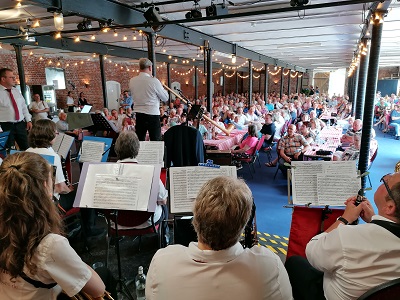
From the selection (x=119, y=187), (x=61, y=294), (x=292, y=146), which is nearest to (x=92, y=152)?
(x=119, y=187)

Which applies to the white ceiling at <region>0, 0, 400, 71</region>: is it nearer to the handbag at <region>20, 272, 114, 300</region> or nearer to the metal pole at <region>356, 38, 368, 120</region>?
the metal pole at <region>356, 38, 368, 120</region>

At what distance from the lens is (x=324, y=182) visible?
7.25 ft

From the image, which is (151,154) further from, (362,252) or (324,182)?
(362,252)

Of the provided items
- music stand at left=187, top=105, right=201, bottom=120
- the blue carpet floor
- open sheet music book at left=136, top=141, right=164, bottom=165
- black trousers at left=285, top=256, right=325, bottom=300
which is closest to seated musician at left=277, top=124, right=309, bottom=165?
the blue carpet floor

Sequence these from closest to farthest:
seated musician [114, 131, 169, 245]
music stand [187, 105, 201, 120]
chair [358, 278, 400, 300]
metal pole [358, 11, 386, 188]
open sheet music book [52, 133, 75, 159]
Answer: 1. chair [358, 278, 400, 300]
2. seated musician [114, 131, 169, 245]
3. open sheet music book [52, 133, 75, 159]
4. metal pole [358, 11, 386, 188]
5. music stand [187, 105, 201, 120]

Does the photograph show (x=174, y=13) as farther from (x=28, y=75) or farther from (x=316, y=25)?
(x=28, y=75)

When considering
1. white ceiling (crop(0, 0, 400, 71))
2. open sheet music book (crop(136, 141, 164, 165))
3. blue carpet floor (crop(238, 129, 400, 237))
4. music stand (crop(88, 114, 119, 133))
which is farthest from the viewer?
music stand (crop(88, 114, 119, 133))

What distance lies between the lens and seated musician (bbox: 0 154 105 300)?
1.23 meters

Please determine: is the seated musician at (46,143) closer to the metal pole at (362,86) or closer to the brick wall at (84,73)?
the metal pole at (362,86)

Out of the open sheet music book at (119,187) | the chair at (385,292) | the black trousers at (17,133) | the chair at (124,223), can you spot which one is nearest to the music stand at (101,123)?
the black trousers at (17,133)

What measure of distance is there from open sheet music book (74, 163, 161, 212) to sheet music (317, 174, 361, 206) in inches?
47.7

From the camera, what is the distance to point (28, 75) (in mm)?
12500

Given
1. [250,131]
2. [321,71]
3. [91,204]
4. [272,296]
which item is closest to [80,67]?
[250,131]

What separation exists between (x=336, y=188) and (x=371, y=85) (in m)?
3.19
